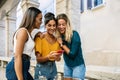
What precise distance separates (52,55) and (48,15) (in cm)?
37

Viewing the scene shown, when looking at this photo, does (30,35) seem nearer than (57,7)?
Yes

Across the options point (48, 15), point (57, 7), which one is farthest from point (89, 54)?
point (48, 15)

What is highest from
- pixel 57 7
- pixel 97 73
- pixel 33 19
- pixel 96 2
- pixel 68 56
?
pixel 96 2

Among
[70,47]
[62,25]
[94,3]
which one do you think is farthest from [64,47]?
[94,3]

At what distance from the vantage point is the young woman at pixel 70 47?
8.50 feet

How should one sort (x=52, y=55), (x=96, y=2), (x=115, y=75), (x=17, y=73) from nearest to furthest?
1. (x=17, y=73)
2. (x=52, y=55)
3. (x=115, y=75)
4. (x=96, y=2)

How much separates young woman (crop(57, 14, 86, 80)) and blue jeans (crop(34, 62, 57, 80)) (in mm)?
262

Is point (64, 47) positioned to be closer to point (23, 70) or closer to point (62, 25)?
point (62, 25)

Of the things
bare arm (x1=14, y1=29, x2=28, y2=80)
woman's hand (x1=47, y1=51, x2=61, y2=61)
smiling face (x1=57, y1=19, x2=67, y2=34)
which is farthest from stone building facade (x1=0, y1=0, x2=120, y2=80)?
bare arm (x1=14, y1=29, x2=28, y2=80)

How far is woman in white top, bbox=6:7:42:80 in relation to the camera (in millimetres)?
2039

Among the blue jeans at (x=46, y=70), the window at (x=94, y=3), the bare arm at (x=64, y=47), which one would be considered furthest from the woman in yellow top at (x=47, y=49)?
the window at (x=94, y=3)

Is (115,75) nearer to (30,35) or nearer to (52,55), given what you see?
(52,55)

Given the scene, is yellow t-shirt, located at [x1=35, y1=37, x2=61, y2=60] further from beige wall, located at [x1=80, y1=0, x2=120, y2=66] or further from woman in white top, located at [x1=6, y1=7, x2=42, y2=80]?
beige wall, located at [x1=80, y1=0, x2=120, y2=66]

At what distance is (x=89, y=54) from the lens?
10.5 m
